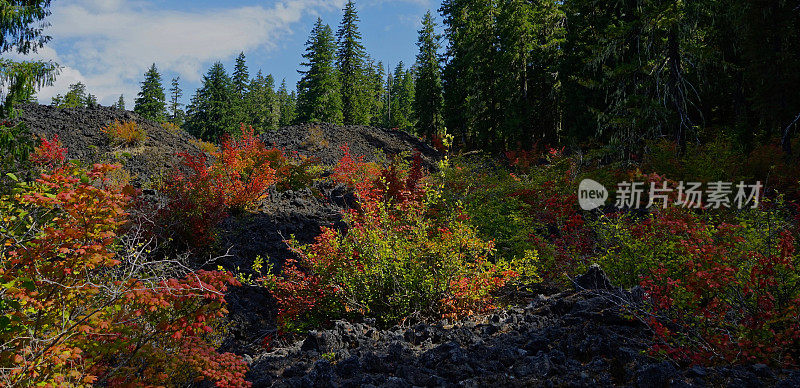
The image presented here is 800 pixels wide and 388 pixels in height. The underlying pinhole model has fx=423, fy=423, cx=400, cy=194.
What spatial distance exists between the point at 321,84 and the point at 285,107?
26.2 meters

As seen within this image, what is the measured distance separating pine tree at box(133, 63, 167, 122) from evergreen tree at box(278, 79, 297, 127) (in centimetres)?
1289

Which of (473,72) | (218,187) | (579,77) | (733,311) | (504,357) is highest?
(473,72)

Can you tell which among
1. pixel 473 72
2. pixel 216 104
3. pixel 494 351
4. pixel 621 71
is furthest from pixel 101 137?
pixel 216 104

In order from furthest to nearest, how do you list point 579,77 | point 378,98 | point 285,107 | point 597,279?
point 378,98
point 285,107
point 579,77
point 597,279

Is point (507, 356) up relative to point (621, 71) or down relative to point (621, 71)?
down

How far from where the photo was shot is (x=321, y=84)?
34594 mm

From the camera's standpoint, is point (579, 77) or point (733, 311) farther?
point (579, 77)

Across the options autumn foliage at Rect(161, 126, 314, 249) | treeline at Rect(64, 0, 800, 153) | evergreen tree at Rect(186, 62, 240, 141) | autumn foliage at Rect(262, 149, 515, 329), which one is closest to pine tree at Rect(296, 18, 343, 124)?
treeline at Rect(64, 0, 800, 153)

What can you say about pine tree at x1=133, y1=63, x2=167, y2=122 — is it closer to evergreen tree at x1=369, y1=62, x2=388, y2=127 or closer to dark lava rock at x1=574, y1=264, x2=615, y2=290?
evergreen tree at x1=369, y1=62, x2=388, y2=127

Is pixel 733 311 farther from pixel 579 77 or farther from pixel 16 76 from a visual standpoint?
pixel 579 77

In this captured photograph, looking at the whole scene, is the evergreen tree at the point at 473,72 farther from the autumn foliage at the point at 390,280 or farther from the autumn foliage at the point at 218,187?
the autumn foliage at the point at 390,280

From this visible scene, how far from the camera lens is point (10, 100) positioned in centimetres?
735

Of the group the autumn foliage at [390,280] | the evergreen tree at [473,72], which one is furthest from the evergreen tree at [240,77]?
the autumn foliage at [390,280]

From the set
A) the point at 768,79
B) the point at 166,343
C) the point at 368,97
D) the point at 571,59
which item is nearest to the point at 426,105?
the point at 368,97
